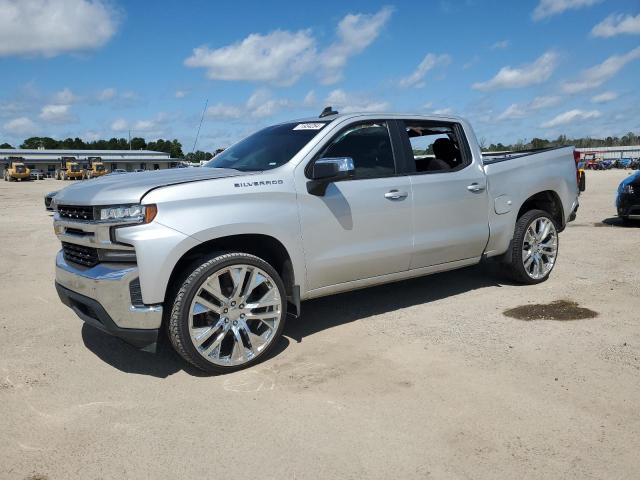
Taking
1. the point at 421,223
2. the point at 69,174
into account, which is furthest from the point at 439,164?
the point at 69,174

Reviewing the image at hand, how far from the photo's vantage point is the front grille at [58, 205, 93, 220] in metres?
3.71

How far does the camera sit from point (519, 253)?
5895mm

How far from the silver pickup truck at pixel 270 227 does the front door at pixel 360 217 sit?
0.01 m

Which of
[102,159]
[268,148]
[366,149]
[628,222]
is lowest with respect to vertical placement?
[628,222]

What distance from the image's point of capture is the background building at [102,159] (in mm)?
89012

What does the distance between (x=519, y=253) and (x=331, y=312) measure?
2.24 metres

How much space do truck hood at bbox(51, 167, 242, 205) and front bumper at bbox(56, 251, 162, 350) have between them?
45cm

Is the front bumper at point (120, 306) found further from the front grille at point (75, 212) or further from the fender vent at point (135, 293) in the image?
the front grille at point (75, 212)

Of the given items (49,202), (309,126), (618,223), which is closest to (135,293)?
(49,202)

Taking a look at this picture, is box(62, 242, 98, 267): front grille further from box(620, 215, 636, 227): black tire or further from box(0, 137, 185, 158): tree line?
box(0, 137, 185, 158): tree line

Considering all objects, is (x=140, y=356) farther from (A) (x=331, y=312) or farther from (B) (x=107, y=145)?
(B) (x=107, y=145)

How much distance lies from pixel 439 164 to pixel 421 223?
0.87 m

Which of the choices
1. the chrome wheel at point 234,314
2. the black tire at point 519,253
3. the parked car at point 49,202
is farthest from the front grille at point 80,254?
the black tire at point 519,253

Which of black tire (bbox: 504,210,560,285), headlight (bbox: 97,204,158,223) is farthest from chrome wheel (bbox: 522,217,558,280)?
headlight (bbox: 97,204,158,223)
